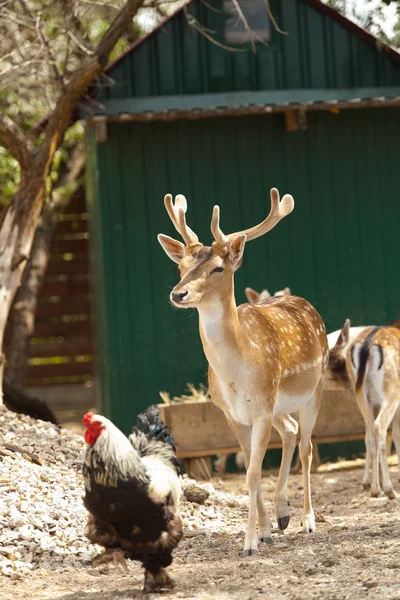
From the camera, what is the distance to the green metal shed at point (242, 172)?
35.8ft

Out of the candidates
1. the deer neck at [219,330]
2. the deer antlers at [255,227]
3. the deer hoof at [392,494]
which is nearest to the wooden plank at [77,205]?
the deer hoof at [392,494]

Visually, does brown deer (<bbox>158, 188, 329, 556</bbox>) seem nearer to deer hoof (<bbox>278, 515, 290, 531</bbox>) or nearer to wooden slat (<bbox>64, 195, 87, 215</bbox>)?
deer hoof (<bbox>278, 515, 290, 531</bbox>)

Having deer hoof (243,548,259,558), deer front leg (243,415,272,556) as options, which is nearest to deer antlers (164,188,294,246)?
deer front leg (243,415,272,556)

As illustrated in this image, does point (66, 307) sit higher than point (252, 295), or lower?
lower

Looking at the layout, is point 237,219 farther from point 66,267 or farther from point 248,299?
point 66,267

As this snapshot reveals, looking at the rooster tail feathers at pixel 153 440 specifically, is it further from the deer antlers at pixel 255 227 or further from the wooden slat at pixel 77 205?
the wooden slat at pixel 77 205

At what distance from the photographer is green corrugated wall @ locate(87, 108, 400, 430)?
1089 cm

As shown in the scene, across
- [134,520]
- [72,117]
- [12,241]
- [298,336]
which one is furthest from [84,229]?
[134,520]

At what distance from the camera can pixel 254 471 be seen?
20.5 feet

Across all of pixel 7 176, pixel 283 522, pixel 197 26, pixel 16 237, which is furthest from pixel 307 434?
pixel 7 176

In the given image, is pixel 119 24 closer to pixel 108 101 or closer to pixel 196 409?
pixel 108 101

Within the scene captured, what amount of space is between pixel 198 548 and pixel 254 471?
76 centimetres

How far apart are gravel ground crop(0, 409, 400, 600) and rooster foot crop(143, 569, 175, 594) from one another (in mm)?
90

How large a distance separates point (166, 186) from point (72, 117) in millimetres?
1294
